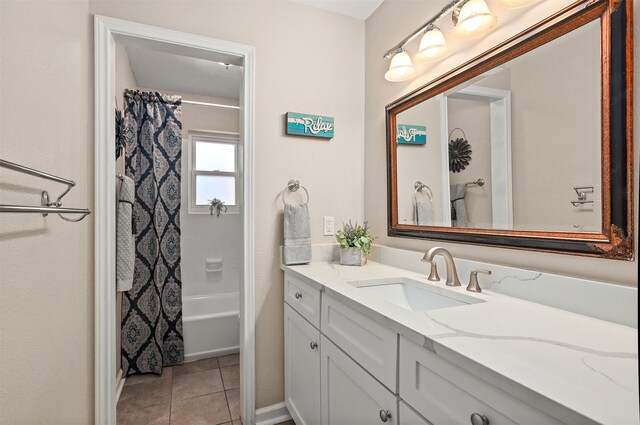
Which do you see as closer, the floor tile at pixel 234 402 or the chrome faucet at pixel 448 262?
the chrome faucet at pixel 448 262

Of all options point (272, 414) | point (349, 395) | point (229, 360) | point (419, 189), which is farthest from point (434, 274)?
point (229, 360)

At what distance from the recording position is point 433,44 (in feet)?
4.69

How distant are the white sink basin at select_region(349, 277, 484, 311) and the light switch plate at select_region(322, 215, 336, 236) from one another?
2.03 ft

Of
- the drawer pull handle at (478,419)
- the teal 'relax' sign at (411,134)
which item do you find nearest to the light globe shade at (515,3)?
the teal 'relax' sign at (411,134)

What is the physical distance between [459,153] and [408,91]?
0.51 m

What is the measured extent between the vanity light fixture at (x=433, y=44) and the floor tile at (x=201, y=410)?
2.25 meters

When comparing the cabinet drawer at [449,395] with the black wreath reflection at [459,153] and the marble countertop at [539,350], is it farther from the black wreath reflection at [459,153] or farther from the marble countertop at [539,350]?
the black wreath reflection at [459,153]

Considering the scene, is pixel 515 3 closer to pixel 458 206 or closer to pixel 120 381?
pixel 458 206

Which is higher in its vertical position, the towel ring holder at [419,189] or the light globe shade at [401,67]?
the light globe shade at [401,67]

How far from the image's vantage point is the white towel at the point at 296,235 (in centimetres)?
178

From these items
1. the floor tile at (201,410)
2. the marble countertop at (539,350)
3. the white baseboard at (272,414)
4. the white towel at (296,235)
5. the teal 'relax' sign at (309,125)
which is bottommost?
the floor tile at (201,410)

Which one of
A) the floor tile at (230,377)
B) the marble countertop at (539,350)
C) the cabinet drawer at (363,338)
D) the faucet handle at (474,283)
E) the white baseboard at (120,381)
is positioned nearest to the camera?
the marble countertop at (539,350)

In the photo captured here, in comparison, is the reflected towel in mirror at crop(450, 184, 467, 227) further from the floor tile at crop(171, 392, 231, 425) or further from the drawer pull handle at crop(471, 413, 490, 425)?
the floor tile at crop(171, 392, 231, 425)

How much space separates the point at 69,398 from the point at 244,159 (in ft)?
4.19
